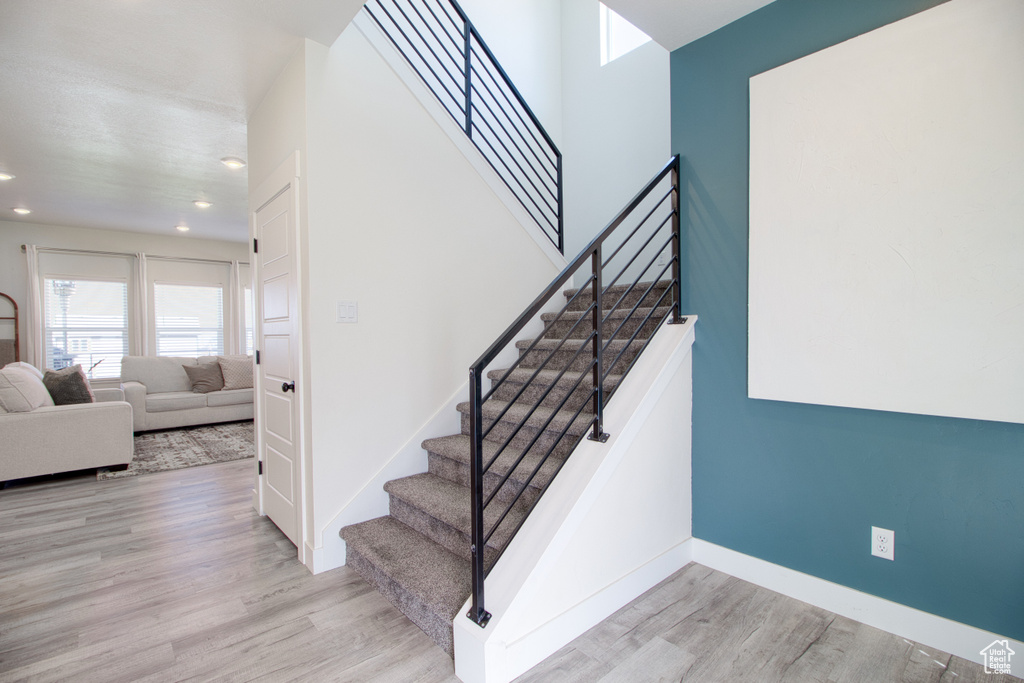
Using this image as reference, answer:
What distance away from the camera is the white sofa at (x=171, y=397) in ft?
19.0

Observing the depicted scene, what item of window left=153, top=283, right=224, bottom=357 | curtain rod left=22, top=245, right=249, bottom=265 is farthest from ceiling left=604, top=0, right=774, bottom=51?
window left=153, top=283, right=224, bottom=357

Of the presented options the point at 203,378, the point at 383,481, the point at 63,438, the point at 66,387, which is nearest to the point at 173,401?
the point at 203,378

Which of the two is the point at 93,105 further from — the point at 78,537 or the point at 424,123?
the point at 78,537

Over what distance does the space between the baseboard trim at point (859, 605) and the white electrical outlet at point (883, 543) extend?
6.7 inches

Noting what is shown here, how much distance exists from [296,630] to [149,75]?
291cm

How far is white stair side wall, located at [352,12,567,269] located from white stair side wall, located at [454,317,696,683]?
1342mm

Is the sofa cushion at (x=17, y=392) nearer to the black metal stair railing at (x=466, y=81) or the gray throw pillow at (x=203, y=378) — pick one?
the gray throw pillow at (x=203, y=378)

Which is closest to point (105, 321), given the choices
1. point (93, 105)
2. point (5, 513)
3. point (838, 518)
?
point (5, 513)

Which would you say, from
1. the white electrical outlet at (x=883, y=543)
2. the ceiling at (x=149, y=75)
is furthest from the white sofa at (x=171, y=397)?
the white electrical outlet at (x=883, y=543)

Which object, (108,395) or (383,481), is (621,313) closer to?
(383,481)

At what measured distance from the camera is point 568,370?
272 cm

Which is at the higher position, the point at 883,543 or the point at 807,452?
the point at 807,452

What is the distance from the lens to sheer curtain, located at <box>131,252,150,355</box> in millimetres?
6816

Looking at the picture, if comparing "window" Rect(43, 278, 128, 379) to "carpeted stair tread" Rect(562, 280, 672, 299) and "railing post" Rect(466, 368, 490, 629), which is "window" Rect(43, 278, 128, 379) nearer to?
"carpeted stair tread" Rect(562, 280, 672, 299)
